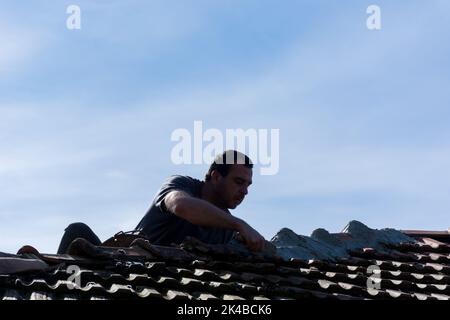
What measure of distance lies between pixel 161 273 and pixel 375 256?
2.23 meters

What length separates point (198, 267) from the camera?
6.45 m

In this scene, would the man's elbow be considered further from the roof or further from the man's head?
the man's head

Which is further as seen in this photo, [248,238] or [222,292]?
[248,238]

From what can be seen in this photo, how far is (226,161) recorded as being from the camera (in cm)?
806

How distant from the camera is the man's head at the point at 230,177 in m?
8.04

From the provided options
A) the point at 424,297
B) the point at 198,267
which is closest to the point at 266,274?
the point at 198,267

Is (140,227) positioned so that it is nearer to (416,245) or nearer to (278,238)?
(278,238)

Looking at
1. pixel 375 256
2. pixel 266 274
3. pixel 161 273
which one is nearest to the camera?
pixel 161 273

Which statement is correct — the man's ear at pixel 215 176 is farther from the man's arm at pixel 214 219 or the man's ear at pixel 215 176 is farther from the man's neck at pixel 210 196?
the man's arm at pixel 214 219

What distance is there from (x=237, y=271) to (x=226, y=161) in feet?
5.84

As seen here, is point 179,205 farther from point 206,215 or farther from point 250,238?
point 250,238

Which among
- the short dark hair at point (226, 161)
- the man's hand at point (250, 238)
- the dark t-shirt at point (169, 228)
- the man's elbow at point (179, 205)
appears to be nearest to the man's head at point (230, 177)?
the short dark hair at point (226, 161)

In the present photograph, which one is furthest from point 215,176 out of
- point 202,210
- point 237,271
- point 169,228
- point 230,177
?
point 237,271

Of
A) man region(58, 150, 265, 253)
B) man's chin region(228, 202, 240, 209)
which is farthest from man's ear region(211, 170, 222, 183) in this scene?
man's chin region(228, 202, 240, 209)
